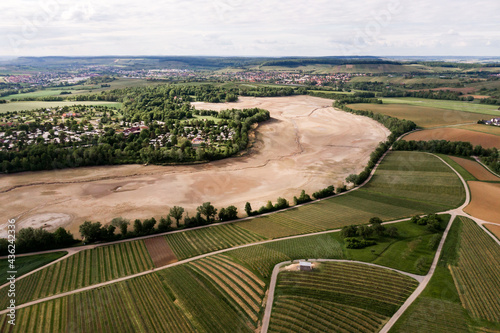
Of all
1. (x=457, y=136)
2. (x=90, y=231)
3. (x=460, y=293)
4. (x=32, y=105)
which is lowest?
(x=90, y=231)

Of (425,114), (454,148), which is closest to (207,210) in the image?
(454,148)

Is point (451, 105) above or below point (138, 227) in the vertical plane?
above

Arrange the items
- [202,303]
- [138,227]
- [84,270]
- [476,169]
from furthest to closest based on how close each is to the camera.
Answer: [476,169] → [138,227] → [84,270] → [202,303]

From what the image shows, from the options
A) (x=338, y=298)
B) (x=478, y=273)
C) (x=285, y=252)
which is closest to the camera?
(x=338, y=298)

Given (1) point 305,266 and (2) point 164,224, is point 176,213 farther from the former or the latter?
(1) point 305,266

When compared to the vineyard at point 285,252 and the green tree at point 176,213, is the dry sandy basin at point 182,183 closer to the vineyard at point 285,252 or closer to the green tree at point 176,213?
the green tree at point 176,213

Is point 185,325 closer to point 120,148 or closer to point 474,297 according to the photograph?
point 474,297

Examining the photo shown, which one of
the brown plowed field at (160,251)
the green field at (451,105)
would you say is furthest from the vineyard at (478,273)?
the green field at (451,105)
